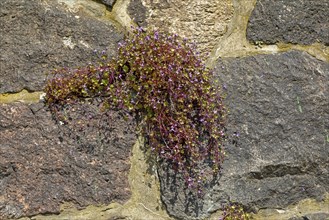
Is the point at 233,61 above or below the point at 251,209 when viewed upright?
above

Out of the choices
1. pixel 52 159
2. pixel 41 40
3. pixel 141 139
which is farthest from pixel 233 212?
pixel 41 40

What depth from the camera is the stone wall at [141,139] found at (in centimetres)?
193

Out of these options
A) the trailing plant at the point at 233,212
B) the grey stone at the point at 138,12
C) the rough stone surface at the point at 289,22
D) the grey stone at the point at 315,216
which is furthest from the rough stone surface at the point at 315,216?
the grey stone at the point at 138,12

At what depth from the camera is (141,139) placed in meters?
1.97

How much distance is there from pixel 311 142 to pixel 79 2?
1120 mm

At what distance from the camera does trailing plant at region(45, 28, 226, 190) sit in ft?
6.28

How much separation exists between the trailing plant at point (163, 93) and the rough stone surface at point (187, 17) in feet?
0.20

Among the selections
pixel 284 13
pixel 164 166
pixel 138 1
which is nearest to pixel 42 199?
pixel 164 166

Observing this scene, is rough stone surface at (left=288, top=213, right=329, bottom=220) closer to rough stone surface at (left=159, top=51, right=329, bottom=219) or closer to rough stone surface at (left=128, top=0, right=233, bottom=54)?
rough stone surface at (left=159, top=51, right=329, bottom=219)

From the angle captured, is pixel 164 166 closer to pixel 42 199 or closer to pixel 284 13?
pixel 42 199

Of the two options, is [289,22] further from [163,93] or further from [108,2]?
[108,2]

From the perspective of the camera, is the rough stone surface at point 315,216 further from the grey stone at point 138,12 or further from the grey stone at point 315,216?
the grey stone at point 138,12

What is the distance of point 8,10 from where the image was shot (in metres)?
1.94

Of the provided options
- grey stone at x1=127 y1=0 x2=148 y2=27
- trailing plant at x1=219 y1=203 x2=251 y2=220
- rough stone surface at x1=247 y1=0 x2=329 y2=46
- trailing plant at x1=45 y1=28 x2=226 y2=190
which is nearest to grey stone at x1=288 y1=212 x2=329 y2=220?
trailing plant at x1=219 y1=203 x2=251 y2=220
